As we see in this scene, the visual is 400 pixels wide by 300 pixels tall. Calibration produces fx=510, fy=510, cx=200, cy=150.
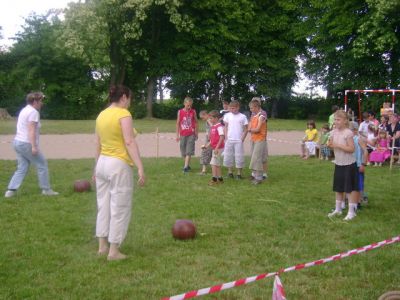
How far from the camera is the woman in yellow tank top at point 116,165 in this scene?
5.42 meters

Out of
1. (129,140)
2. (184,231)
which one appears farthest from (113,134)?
(184,231)

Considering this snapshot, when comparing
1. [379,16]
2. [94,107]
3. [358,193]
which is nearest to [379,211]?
A: [358,193]

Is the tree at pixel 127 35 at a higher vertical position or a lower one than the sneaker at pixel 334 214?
higher

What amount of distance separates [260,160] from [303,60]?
31.3 metres

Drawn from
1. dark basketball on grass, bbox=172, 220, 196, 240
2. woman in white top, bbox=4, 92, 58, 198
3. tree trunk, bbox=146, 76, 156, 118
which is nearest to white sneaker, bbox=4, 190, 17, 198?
woman in white top, bbox=4, 92, 58, 198

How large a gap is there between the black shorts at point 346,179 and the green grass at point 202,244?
482 mm

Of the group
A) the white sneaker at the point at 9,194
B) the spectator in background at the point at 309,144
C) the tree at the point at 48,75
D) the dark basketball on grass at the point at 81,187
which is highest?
the tree at the point at 48,75

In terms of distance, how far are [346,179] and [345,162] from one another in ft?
0.83

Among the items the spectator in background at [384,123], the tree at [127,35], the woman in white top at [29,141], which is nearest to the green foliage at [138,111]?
the tree at [127,35]

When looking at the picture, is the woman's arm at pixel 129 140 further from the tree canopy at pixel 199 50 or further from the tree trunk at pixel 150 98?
the tree trunk at pixel 150 98

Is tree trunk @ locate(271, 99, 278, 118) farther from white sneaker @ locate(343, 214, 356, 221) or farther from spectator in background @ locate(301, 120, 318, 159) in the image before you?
white sneaker @ locate(343, 214, 356, 221)

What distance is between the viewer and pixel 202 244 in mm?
6168

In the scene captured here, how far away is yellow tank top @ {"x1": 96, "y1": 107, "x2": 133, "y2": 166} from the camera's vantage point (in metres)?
5.43

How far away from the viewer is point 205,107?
41.4 m
